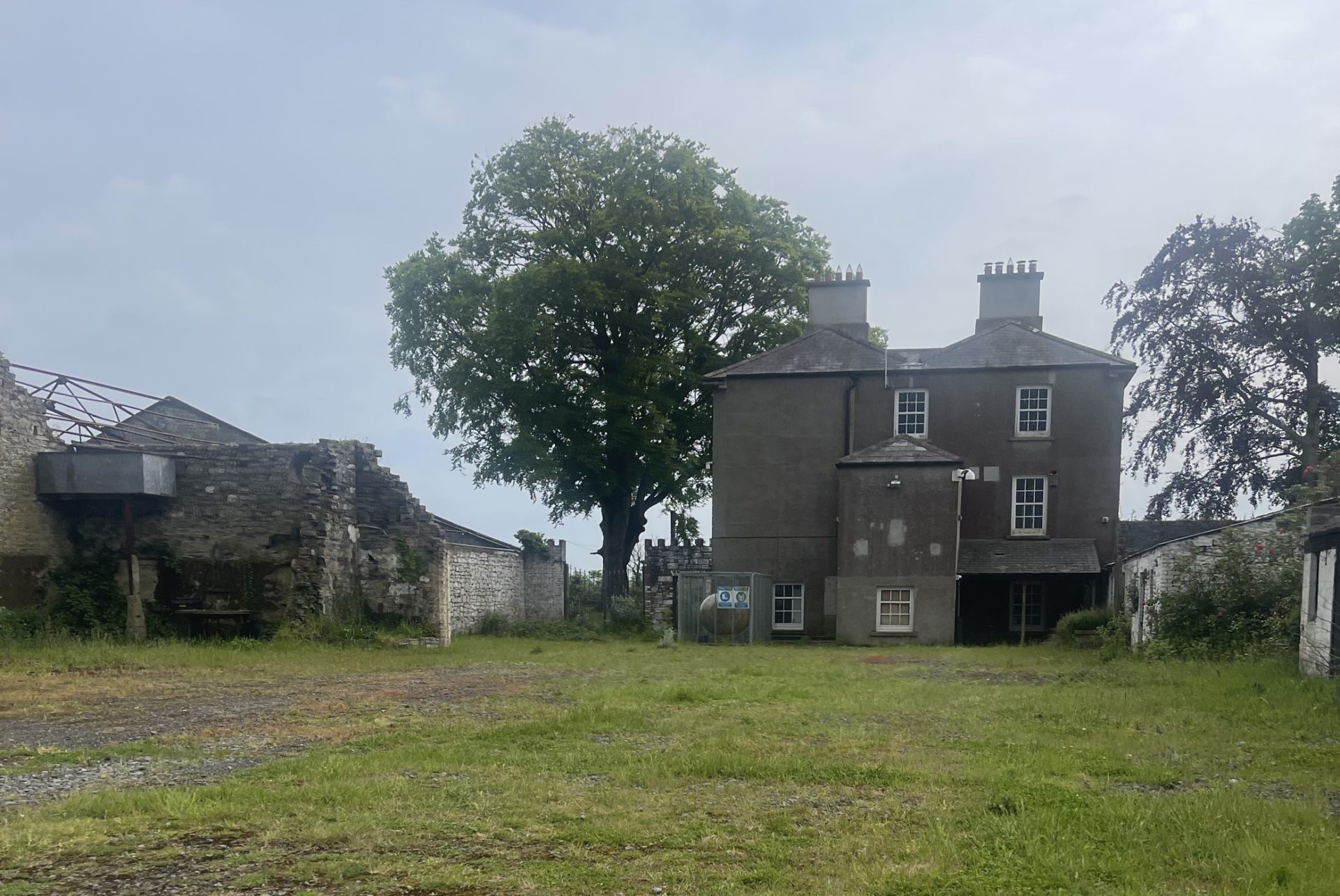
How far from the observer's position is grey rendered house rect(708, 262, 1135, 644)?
24.0m

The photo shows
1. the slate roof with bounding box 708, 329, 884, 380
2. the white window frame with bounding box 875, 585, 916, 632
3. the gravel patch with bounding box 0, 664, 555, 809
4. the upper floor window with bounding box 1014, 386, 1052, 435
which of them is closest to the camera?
the gravel patch with bounding box 0, 664, 555, 809

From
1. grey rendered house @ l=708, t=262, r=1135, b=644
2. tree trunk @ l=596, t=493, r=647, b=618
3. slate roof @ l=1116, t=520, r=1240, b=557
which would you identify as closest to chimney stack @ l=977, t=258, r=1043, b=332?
grey rendered house @ l=708, t=262, r=1135, b=644

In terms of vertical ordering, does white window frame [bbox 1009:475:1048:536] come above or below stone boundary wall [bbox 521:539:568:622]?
above

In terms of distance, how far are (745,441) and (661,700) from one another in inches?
660

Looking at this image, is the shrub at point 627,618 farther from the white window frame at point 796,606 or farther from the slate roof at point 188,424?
the slate roof at point 188,424

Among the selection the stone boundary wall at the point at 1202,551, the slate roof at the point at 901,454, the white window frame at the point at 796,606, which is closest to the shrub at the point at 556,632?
the white window frame at the point at 796,606

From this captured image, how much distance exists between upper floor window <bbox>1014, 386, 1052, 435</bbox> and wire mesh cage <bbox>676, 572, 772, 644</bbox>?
8678 millimetres

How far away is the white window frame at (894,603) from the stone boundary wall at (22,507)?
708 inches

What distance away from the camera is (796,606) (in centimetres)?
2750

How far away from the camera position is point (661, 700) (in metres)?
11.7

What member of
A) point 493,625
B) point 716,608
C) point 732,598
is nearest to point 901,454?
point 732,598

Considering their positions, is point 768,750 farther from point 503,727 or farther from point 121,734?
point 121,734

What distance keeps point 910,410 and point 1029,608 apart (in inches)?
246

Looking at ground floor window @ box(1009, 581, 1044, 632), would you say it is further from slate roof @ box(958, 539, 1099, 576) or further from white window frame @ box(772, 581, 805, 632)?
white window frame @ box(772, 581, 805, 632)
